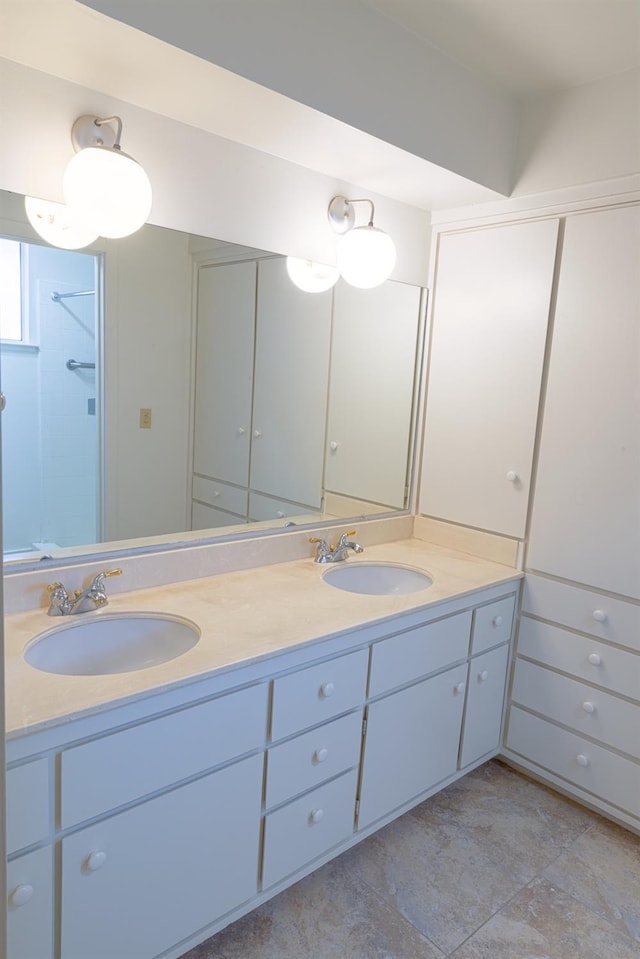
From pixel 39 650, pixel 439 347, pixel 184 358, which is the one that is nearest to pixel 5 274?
pixel 184 358

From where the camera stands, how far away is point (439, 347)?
2459 millimetres

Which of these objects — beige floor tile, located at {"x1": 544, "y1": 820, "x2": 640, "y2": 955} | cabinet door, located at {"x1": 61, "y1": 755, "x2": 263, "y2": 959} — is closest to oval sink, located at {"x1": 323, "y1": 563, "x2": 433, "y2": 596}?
cabinet door, located at {"x1": 61, "y1": 755, "x2": 263, "y2": 959}

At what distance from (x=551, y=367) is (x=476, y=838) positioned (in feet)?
5.06

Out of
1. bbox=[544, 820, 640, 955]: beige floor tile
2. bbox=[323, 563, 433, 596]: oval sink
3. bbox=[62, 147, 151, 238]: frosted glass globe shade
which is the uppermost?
bbox=[62, 147, 151, 238]: frosted glass globe shade

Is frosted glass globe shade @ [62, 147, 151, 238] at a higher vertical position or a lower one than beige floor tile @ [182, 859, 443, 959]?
higher

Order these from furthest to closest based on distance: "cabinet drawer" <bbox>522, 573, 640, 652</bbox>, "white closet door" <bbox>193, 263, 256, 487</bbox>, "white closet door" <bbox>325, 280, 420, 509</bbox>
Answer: "white closet door" <bbox>325, 280, 420, 509</bbox> → "cabinet drawer" <bbox>522, 573, 640, 652</bbox> → "white closet door" <bbox>193, 263, 256, 487</bbox>

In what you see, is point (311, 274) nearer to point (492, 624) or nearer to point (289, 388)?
point (289, 388)

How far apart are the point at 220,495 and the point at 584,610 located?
1.26 m

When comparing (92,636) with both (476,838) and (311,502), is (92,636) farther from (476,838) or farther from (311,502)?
(476,838)

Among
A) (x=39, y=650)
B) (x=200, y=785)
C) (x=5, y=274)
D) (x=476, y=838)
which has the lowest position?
(x=476, y=838)

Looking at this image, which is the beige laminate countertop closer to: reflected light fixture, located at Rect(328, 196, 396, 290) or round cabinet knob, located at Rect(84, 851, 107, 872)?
round cabinet knob, located at Rect(84, 851, 107, 872)

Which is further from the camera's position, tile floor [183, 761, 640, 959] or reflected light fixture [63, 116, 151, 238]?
tile floor [183, 761, 640, 959]

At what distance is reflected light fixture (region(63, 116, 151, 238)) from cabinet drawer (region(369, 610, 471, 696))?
1273mm

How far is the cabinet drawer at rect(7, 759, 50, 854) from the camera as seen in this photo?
1.09 metres
